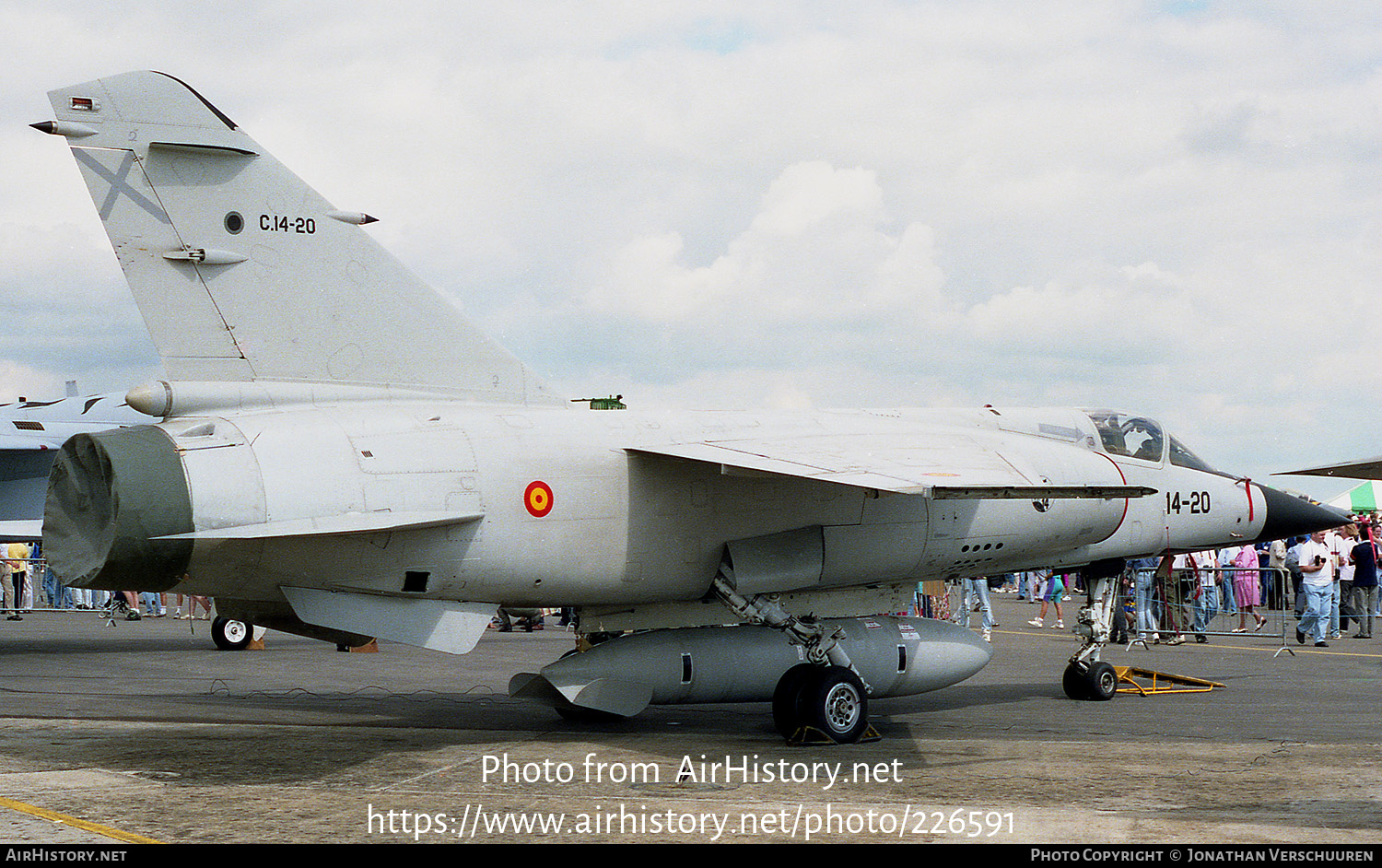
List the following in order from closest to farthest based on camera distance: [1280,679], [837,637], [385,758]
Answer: [385,758] < [837,637] < [1280,679]

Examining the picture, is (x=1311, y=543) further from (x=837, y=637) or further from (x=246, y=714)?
(x=246, y=714)

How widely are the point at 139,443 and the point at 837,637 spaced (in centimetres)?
549

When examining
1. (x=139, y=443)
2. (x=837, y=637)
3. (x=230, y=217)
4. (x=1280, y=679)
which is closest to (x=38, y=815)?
(x=139, y=443)

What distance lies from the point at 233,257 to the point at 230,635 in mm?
11411

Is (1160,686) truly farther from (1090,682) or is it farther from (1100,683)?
(1090,682)

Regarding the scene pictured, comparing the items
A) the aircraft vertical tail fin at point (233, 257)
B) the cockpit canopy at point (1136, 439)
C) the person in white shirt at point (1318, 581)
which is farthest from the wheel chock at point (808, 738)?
the person in white shirt at point (1318, 581)

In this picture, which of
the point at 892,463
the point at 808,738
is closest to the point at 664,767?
the point at 808,738

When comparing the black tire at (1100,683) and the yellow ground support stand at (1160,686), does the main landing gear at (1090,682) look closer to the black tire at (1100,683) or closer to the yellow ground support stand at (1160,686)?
the black tire at (1100,683)

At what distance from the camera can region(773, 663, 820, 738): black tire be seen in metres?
9.99

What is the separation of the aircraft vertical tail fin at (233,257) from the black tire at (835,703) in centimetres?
365

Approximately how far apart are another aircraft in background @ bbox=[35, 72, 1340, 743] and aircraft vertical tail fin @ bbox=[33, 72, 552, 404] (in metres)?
0.02

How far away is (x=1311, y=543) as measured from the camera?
19719 millimetres

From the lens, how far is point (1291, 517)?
13.6 meters

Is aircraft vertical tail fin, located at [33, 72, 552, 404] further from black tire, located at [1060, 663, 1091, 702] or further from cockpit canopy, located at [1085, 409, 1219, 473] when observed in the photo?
black tire, located at [1060, 663, 1091, 702]
